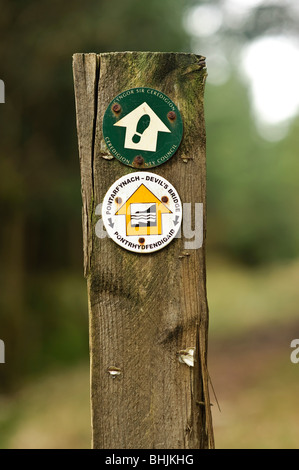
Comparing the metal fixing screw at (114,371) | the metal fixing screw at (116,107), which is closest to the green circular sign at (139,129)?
the metal fixing screw at (116,107)

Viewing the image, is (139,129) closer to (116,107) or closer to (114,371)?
(116,107)

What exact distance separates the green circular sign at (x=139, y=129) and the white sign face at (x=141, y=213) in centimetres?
5

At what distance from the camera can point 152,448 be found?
1.35m

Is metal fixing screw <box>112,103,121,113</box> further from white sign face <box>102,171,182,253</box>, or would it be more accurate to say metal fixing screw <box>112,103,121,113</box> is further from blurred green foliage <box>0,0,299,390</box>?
blurred green foliage <box>0,0,299,390</box>

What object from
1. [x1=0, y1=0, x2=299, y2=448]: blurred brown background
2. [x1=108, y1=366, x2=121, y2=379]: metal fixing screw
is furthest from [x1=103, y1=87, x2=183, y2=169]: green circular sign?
[x1=0, y1=0, x2=299, y2=448]: blurred brown background

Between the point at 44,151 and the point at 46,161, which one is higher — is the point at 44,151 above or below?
above

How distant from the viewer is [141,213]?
4.44 ft

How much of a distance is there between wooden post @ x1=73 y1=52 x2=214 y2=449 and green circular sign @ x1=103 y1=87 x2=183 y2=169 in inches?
0.9

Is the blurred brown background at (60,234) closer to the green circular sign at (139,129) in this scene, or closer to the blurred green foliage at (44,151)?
the blurred green foliage at (44,151)

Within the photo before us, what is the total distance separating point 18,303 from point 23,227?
0.97m

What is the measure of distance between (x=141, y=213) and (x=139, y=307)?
10.5 inches

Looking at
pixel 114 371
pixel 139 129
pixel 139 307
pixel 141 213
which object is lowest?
pixel 114 371

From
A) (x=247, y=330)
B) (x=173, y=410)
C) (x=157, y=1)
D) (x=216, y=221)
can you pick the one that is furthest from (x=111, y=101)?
(x=216, y=221)

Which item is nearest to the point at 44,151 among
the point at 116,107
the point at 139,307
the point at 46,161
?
the point at 46,161
